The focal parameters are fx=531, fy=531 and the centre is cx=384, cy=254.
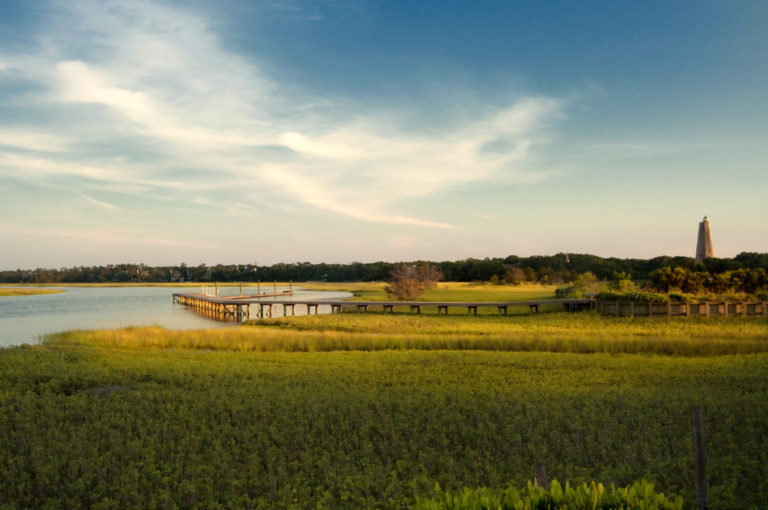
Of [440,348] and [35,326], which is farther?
[35,326]

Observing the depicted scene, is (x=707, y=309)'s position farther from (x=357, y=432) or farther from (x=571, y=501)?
(x=571, y=501)

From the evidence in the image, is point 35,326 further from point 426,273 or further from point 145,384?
point 426,273

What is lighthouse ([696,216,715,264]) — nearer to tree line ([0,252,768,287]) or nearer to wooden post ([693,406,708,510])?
tree line ([0,252,768,287])

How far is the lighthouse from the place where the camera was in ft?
189

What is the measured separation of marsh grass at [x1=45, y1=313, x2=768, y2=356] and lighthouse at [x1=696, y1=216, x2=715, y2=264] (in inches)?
1283

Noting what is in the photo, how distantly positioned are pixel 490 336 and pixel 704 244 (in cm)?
4638

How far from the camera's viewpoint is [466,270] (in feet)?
342

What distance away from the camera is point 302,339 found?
24.2 m

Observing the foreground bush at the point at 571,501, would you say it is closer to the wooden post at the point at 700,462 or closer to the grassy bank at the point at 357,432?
the wooden post at the point at 700,462

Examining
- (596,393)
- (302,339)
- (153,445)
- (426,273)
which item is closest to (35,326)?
(302,339)

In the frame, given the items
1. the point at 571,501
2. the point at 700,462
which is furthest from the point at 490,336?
the point at 571,501

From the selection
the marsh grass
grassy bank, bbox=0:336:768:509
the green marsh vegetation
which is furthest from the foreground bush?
the marsh grass

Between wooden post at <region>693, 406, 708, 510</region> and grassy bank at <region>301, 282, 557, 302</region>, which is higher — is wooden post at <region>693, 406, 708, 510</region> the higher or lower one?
the higher one

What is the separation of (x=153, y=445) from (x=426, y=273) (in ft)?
219
